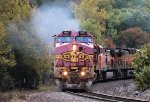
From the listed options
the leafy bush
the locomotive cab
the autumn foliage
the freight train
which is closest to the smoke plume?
the freight train

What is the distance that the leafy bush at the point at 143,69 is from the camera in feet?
97.2

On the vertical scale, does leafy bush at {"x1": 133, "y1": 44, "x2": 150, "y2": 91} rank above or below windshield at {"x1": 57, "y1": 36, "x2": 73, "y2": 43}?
below

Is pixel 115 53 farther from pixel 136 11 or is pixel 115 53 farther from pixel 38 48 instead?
pixel 136 11

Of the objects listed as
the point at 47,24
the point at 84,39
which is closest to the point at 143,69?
the point at 84,39

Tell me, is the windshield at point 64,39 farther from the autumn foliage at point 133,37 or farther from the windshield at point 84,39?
the autumn foliage at point 133,37

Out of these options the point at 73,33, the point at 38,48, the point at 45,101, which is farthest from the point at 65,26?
the point at 45,101

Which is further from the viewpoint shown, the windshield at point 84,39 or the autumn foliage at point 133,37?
the autumn foliage at point 133,37

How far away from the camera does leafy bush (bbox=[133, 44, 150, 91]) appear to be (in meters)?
29.6

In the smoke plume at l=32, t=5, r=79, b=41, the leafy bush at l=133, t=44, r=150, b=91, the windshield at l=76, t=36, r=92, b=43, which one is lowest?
the leafy bush at l=133, t=44, r=150, b=91

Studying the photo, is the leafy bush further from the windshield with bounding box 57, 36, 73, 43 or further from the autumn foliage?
the autumn foliage

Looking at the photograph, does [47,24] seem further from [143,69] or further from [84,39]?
[143,69]

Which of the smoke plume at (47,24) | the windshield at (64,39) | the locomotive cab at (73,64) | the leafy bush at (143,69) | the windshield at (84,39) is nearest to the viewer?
the locomotive cab at (73,64)

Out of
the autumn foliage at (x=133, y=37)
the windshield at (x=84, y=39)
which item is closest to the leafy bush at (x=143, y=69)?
the windshield at (x=84, y=39)

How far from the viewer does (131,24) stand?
79.9m
